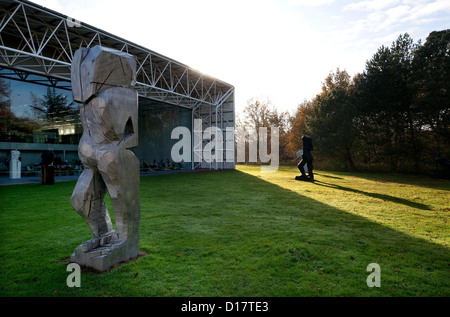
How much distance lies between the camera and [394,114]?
21.5m

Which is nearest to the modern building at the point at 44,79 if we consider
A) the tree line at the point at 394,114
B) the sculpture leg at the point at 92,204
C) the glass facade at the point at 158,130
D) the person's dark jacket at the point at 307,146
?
the glass facade at the point at 158,130

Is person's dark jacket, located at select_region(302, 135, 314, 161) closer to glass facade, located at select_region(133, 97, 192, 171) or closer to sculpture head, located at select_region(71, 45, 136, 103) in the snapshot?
sculpture head, located at select_region(71, 45, 136, 103)

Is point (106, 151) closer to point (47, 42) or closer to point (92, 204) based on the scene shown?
point (92, 204)

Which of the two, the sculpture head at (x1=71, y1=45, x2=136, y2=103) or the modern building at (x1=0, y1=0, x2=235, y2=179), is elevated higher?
the modern building at (x1=0, y1=0, x2=235, y2=179)

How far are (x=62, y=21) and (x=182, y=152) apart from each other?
15127 millimetres

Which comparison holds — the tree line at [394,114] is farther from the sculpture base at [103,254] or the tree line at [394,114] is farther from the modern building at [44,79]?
the sculpture base at [103,254]

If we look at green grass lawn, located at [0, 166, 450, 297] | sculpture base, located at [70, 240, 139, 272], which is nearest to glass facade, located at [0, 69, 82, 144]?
green grass lawn, located at [0, 166, 450, 297]

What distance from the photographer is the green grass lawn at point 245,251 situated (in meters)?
3.16

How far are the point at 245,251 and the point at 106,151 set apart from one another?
2.71 metres

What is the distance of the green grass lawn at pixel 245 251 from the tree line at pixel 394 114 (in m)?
16.1

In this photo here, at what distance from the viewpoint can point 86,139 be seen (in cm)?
379

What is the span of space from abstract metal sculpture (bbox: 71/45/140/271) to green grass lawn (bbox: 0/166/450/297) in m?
0.37

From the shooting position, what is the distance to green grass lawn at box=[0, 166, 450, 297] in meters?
3.16

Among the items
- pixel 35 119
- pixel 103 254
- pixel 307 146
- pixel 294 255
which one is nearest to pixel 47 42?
pixel 35 119
